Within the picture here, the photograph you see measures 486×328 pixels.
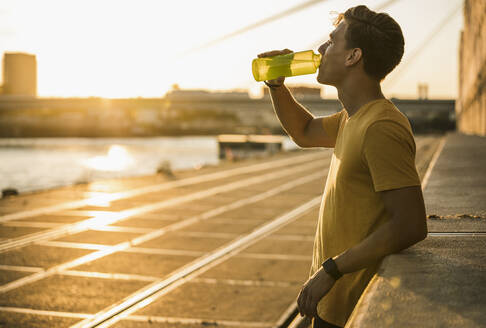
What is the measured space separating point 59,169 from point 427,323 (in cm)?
5415

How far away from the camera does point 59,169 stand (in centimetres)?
5288

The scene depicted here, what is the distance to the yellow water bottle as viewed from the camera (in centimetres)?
231

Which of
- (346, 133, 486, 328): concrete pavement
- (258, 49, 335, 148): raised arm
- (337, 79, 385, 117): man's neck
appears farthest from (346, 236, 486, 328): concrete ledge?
(258, 49, 335, 148): raised arm

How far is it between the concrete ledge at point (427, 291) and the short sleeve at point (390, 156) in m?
0.26

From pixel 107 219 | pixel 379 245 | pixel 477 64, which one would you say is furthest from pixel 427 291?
pixel 477 64

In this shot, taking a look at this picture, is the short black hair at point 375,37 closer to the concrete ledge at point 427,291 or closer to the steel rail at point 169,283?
the concrete ledge at point 427,291

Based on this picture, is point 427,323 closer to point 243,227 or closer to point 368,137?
point 368,137

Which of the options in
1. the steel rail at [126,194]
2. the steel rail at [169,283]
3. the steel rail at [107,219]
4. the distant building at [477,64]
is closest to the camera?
the steel rail at [169,283]

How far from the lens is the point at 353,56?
77.7 inches

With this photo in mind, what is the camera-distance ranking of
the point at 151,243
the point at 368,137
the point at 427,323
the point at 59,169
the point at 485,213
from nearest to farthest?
the point at 427,323, the point at 368,137, the point at 485,213, the point at 151,243, the point at 59,169

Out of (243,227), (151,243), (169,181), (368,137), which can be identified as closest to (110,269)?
(151,243)

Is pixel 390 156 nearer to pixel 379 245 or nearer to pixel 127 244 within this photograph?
pixel 379 245

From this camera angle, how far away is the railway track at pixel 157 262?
18.6ft

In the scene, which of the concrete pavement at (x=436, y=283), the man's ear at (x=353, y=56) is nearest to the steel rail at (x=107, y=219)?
the concrete pavement at (x=436, y=283)
